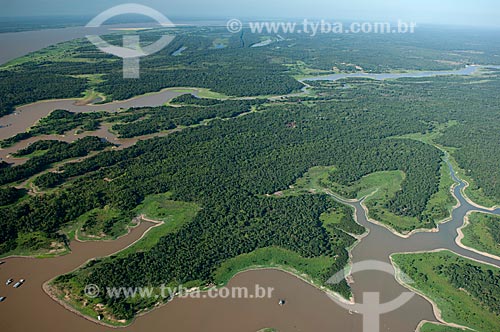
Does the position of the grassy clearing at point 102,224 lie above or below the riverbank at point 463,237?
above

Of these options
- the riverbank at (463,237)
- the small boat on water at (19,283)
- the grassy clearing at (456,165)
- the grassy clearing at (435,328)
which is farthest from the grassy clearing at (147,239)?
the grassy clearing at (456,165)

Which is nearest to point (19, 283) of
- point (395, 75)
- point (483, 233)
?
point (483, 233)

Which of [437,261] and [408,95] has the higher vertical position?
[408,95]

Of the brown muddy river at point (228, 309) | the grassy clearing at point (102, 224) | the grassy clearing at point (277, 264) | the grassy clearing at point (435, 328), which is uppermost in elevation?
the grassy clearing at point (102, 224)

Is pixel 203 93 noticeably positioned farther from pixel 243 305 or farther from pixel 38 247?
pixel 243 305

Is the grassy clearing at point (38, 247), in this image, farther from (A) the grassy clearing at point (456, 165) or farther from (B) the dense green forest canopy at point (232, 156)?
(A) the grassy clearing at point (456, 165)

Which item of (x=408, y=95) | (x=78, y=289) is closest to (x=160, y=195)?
(x=78, y=289)

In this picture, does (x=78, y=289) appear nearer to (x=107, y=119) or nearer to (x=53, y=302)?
(x=53, y=302)
